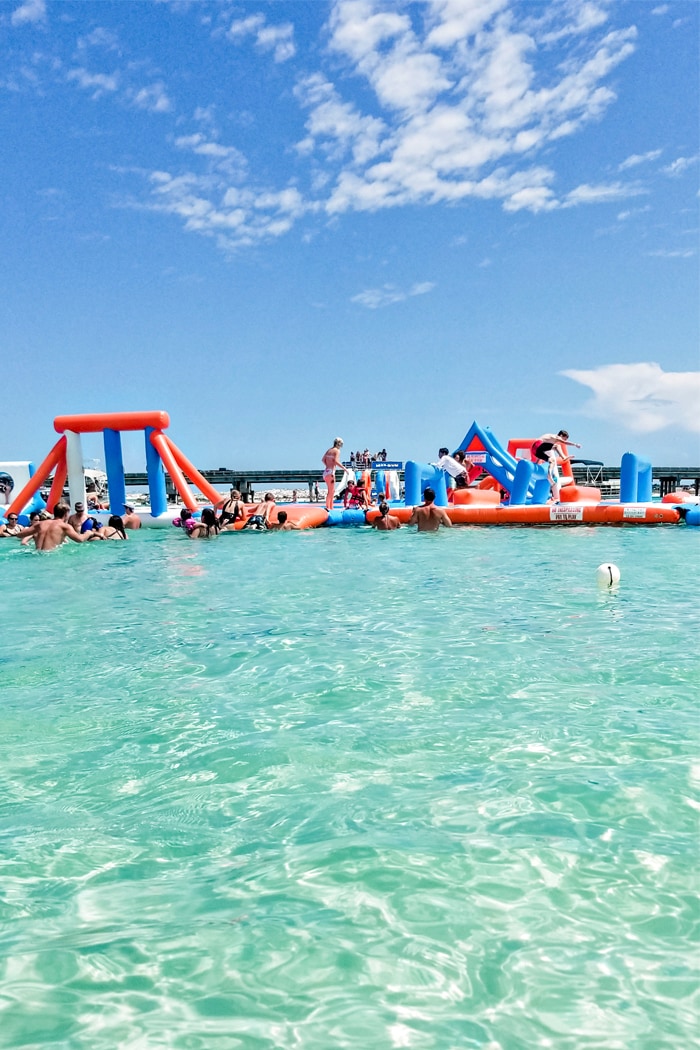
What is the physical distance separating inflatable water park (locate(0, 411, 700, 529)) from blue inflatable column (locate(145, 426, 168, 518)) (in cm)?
2

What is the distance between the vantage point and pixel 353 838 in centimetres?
254

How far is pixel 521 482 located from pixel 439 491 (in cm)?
180

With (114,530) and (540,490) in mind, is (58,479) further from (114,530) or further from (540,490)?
(540,490)

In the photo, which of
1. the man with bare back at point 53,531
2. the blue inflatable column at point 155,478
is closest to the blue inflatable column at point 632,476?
the blue inflatable column at point 155,478

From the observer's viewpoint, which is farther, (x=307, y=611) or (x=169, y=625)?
(x=307, y=611)

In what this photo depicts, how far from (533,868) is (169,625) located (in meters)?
4.40

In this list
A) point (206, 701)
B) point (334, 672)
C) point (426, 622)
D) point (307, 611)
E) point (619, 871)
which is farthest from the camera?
point (307, 611)

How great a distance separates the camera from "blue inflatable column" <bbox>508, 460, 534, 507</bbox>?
1519cm

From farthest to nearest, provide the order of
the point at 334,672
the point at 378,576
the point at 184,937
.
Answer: the point at 378,576 → the point at 334,672 → the point at 184,937

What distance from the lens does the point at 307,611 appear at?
663 cm

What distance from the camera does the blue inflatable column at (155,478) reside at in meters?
16.6

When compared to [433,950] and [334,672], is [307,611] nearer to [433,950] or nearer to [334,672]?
[334,672]

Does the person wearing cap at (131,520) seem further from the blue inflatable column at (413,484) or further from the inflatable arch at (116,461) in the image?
the blue inflatable column at (413,484)

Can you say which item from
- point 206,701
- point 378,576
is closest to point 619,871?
point 206,701
